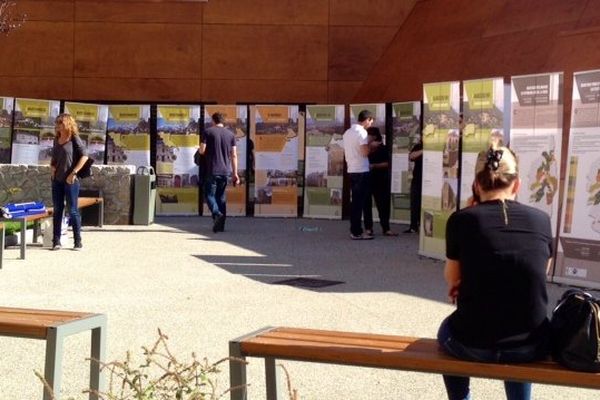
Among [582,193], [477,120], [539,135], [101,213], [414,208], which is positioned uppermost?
[477,120]

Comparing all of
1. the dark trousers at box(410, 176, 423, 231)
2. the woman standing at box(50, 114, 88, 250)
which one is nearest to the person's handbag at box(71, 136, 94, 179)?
the woman standing at box(50, 114, 88, 250)

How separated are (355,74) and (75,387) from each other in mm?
15970

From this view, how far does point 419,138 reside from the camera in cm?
1781

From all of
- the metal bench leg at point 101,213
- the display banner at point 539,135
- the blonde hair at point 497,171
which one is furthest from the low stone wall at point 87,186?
the blonde hair at point 497,171

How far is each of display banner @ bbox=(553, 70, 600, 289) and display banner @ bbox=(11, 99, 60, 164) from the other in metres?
11.9

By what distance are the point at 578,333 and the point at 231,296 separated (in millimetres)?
5714

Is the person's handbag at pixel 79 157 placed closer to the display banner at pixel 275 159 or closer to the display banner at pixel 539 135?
the display banner at pixel 539 135

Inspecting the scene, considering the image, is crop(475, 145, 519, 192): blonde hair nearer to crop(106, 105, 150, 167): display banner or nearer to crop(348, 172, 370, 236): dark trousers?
crop(348, 172, 370, 236): dark trousers

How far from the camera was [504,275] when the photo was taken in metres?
4.70

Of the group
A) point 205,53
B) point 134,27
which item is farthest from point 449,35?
point 134,27

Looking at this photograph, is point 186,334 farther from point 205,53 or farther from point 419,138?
point 205,53

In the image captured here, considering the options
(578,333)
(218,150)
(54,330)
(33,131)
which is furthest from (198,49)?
(578,333)

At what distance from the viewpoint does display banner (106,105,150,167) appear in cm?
2011

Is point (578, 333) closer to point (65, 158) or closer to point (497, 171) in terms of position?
point (497, 171)
